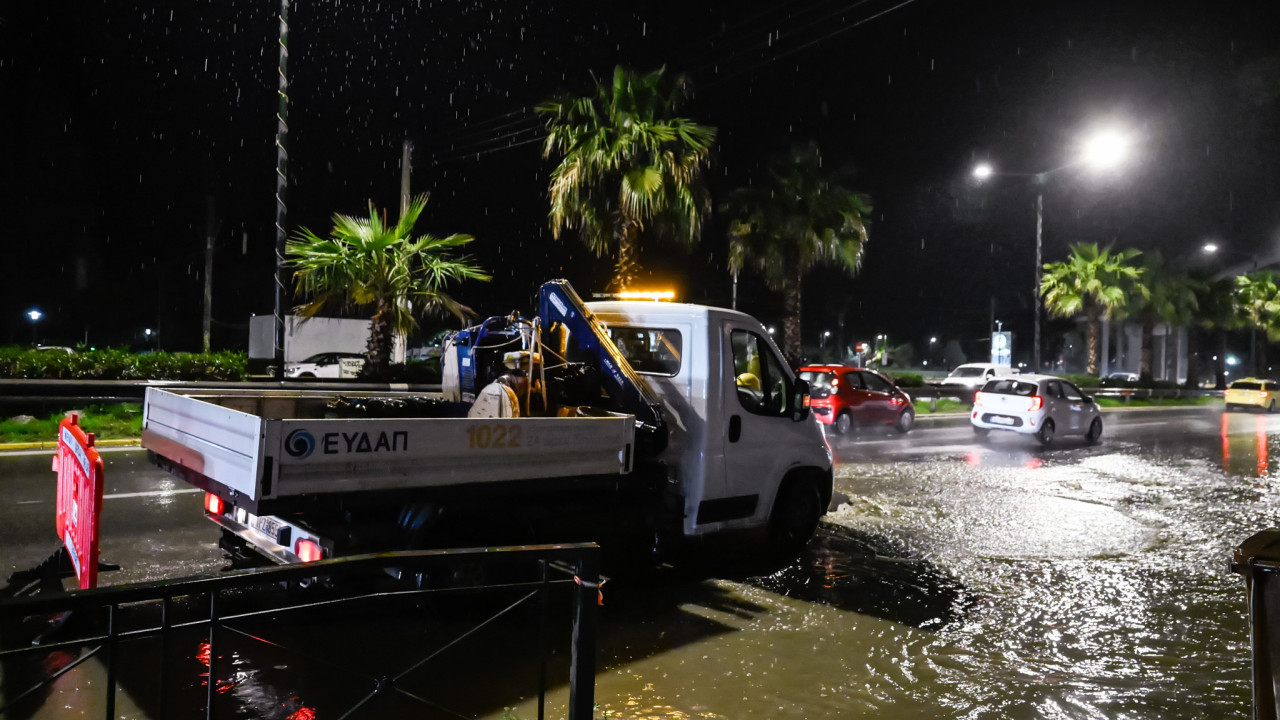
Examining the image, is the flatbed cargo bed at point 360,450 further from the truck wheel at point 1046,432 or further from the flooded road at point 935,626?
the truck wheel at point 1046,432

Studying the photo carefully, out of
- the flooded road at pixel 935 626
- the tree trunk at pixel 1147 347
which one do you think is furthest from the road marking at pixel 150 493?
the tree trunk at pixel 1147 347

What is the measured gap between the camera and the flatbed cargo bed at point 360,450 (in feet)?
13.1

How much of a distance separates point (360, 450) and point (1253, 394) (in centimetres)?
3887

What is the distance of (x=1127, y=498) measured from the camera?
10789mm

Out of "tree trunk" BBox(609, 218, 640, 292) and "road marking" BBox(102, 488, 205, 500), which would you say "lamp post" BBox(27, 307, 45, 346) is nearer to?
"tree trunk" BBox(609, 218, 640, 292)

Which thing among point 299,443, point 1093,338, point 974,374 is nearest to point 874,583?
point 299,443

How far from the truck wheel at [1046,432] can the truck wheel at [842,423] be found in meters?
3.73

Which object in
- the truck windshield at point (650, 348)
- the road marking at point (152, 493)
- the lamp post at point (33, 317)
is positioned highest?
the lamp post at point (33, 317)

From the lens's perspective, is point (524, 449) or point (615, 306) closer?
point (524, 449)

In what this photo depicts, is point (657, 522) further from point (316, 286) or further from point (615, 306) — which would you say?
point (316, 286)

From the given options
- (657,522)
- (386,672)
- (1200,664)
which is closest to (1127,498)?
(1200,664)

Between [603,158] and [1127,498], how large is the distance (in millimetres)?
12451

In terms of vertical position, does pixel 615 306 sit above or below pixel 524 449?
above

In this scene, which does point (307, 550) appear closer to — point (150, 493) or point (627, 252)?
point (150, 493)
